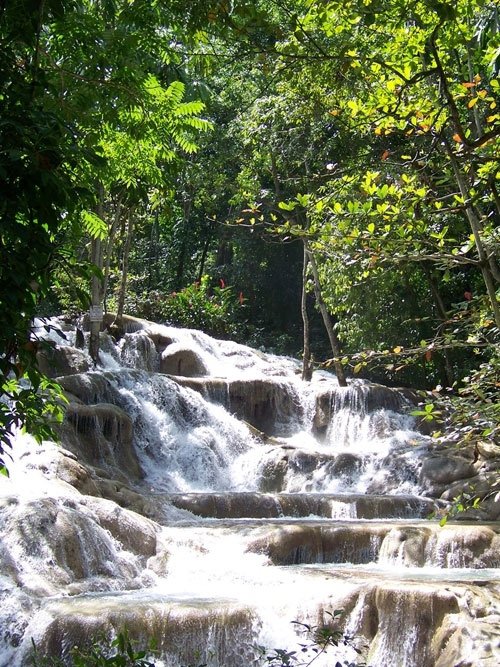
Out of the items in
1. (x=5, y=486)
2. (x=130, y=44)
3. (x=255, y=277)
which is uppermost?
(x=255, y=277)

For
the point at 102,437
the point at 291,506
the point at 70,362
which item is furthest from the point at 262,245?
the point at 291,506

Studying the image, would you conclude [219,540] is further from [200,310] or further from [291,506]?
[200,310]

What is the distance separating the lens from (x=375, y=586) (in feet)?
27.3

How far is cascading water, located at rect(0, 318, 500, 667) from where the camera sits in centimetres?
780

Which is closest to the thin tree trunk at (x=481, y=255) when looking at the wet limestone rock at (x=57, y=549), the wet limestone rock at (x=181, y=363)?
the wet limestone rock at (x=57, y=549)

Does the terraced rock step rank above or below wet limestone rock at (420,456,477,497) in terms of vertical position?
below

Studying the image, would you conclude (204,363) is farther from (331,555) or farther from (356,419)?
(331,555)

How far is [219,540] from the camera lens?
421 inches

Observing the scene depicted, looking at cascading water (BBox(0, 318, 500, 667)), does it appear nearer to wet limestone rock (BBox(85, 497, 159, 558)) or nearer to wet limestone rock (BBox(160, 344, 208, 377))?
wet limestone rock (BBox(85, 497, 159, 558))

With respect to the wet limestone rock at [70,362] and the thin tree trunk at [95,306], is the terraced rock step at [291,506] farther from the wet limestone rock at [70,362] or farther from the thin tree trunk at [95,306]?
the thin tree trunk at [95,306]

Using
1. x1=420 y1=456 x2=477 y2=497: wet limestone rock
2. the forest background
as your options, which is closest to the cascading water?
x1=420 y1=456 x2=477 y2=497: wet limestone rock

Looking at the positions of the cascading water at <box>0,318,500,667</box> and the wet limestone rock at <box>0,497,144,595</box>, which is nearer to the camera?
the cascading water at <box>0,318,500,667</box>

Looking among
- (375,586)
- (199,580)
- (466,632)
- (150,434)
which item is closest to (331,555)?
(199,580)

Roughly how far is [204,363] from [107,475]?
28.1ft
